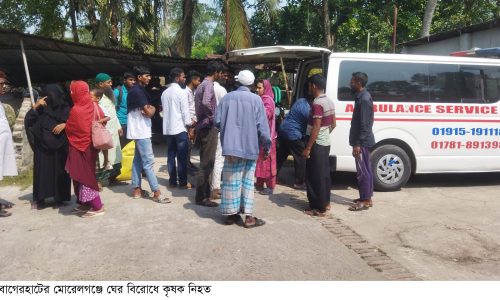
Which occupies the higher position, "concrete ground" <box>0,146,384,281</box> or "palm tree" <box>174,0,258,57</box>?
"palm tree" <box>174,0,258,57</box>

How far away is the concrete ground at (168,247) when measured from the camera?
13.1ft

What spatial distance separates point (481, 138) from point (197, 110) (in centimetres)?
423

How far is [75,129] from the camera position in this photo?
17.8 ft

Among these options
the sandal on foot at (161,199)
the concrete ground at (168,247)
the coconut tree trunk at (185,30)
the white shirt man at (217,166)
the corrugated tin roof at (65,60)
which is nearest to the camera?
the concrete ground at (168,247)

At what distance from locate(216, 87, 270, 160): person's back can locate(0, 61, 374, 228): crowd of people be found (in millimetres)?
10

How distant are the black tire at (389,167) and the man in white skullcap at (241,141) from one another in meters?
2.38

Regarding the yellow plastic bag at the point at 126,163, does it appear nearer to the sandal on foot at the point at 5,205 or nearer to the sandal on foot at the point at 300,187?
the sandal on foot at the point at 5,205

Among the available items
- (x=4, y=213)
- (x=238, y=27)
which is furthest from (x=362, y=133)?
(x=238, y=27)

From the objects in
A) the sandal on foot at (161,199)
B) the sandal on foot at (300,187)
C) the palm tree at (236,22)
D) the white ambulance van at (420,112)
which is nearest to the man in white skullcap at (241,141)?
→ the sandal on foot at (161,199)

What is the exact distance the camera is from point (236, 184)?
16.8 feet

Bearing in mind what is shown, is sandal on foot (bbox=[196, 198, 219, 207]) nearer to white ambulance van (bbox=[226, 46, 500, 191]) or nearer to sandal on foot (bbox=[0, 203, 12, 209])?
white ambulance van (bbox=[226, 46, 500, 191])

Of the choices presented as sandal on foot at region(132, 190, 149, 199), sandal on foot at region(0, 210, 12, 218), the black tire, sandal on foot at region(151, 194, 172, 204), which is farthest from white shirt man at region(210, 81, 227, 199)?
sandal on foot at region(0, 210, 12, 218)

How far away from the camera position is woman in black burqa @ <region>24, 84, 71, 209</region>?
570 centimetres
